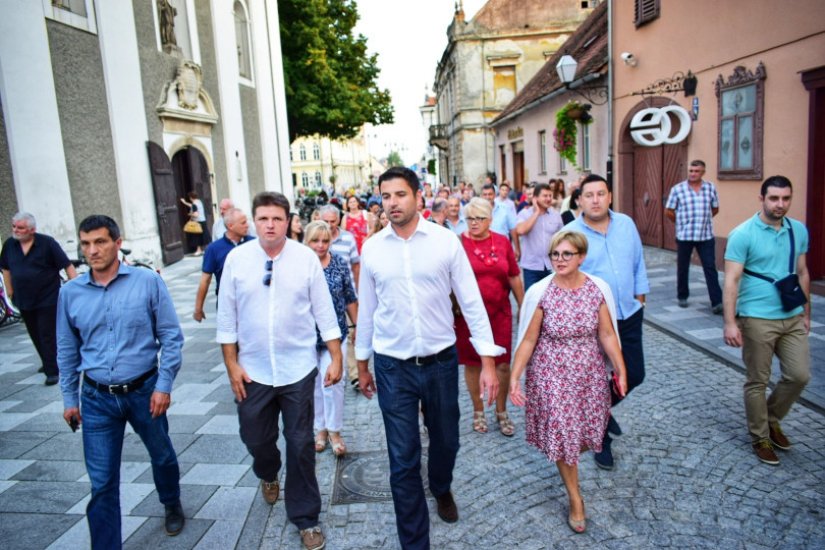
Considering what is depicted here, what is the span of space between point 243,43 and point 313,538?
21.1 meters

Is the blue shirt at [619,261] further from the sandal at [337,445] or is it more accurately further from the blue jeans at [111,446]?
the blue jeans at [111,446]

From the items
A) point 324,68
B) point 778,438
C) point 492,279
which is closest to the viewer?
point 778,438

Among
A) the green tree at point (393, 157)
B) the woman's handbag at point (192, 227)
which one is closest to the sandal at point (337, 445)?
the woman's handbag at point (192, 227)

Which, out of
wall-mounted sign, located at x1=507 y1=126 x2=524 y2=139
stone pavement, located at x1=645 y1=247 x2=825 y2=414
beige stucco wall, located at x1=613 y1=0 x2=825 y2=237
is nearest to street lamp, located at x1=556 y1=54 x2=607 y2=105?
beige stucco wall, located at x1=613 y1=0 x2=825 y2=237

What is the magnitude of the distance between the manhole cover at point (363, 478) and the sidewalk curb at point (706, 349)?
125 inches

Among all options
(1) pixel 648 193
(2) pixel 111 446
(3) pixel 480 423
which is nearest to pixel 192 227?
(1) pixel 648 193

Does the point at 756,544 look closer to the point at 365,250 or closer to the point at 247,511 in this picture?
the point at 365,250

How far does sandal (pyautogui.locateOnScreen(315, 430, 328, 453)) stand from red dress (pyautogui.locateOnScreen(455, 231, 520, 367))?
4.00 feet

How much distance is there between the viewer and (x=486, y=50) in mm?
33750

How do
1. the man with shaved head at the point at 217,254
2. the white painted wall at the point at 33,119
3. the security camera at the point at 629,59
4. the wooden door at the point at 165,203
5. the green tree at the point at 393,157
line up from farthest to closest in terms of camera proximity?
the green tree at the point at 393,157 < the wooden door at the point at 165,203 < the security camera at the point at 629,59 < the white painted wall at the point at 33,119 < the man with shaved head at the point at 217,254

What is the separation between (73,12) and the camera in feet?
40.7

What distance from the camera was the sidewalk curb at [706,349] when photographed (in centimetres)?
498

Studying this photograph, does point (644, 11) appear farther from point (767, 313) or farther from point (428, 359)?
point (428, 359)

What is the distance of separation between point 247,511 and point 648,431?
9.89 feet
